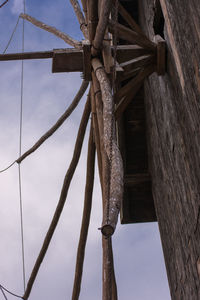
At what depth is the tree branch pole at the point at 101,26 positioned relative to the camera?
548cm

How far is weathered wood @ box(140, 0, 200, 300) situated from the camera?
4762mm

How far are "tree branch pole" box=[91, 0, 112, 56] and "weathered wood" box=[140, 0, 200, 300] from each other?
815 millimetres

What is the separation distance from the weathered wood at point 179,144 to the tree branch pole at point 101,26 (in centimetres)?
82

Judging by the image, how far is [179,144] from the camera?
575 centimetres

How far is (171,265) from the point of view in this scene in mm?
7020

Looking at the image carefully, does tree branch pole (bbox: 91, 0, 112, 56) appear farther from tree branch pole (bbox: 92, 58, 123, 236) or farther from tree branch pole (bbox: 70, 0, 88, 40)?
tree branch pole (bbox: 70, 0, 88, 40)

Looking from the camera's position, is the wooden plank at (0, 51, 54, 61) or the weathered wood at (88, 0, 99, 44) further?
the wooden plank at (0, 51, 54, 61)

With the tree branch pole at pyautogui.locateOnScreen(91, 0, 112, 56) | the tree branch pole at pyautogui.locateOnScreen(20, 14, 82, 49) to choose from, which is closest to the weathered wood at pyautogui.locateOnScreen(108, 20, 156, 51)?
the tree branch pole at pyautogui.locateOnScreen(91, 0, 112, 56)

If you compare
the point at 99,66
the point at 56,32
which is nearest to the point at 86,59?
the point at 99,66

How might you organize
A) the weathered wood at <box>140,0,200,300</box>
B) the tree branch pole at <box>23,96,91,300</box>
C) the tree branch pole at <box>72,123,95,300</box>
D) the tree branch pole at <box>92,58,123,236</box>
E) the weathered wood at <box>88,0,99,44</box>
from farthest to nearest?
the tree branch pole at <box>23,96,91,300</box> < the tree branch pole at <box>72,123,95,300</box> < the weathered wood at <box>88,0,99,44</box> < the weathered wood at <box>140,0,200,300</box> < the tree branch pole at <box>92,58,123,236</box>

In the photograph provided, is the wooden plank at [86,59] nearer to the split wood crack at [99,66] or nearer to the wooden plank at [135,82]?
the split wood crack at [99,66]

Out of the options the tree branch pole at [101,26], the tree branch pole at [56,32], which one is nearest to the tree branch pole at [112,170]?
the tree branch pole at [101,26]

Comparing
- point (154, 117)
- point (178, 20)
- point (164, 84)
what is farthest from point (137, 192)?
point (178, 20)

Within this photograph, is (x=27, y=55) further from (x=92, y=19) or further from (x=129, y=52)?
(x=129, y=52)
